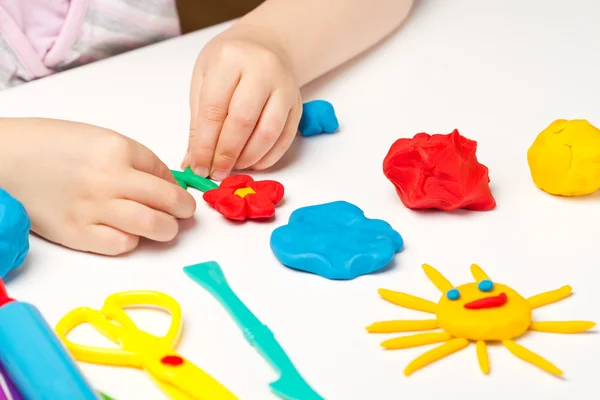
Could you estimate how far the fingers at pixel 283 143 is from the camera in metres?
Answer: 0.64

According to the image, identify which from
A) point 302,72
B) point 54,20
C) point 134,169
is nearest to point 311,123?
point 302,72

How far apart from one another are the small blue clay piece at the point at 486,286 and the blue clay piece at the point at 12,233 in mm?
285

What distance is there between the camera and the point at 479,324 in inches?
16.4

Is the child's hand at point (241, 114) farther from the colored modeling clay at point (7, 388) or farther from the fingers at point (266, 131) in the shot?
the colored modeling clay at point (7, 388)

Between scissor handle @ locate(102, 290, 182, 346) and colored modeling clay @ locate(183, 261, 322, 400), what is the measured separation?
0.03 m

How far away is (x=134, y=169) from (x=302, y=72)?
10.3 inches

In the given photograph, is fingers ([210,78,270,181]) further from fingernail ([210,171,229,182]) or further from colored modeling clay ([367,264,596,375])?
colored modeling clay ([367,264,596,375])

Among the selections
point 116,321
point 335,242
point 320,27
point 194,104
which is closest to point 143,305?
point 116,321

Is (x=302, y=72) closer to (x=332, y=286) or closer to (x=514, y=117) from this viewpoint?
(x=514, y=117)

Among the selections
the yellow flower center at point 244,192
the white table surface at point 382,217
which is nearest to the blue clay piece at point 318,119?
the white table surface at point 382,217

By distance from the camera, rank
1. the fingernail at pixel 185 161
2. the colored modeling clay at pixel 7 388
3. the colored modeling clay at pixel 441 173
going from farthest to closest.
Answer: the fingernail at pixel 185 161 → the colored modeling clay at pixel 441 173 → the colored modeling clay at pixel 7 388

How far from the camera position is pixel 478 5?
3.08 ft

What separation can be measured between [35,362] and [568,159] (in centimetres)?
39

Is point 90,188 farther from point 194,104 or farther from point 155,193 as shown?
point 194,104
